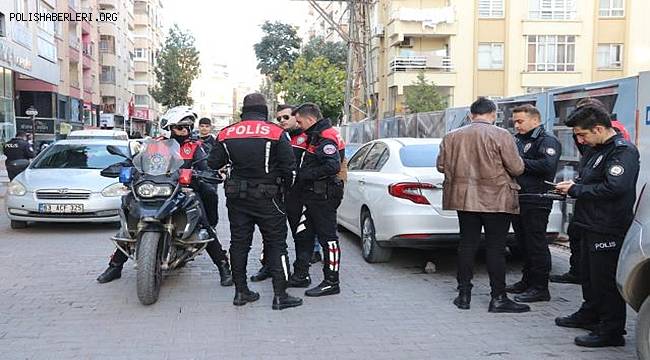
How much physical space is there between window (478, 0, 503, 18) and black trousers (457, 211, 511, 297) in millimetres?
36437

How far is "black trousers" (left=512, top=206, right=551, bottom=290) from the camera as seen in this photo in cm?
589

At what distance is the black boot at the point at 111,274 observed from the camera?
664cm

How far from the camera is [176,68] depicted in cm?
5481

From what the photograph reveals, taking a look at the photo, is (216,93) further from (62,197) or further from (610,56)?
(62,197)

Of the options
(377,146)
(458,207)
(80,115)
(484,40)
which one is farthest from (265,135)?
(80,115)

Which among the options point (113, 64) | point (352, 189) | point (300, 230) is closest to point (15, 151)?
point (352, 189)

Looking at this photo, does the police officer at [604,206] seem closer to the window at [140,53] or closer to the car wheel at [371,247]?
the car wheel at [371,247]

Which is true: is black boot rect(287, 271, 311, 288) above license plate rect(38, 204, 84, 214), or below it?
below

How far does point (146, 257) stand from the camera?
5.54 m

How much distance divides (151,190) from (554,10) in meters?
38.4

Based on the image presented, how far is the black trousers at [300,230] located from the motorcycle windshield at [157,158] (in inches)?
44.7

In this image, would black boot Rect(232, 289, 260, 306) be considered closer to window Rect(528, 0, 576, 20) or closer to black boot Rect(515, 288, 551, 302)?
black boot Rect(515, 288, 551, 302)

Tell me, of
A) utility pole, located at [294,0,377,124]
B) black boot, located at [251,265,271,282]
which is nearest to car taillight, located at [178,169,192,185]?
black boot, located at [251,265,271,282]

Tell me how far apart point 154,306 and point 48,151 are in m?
6.32
